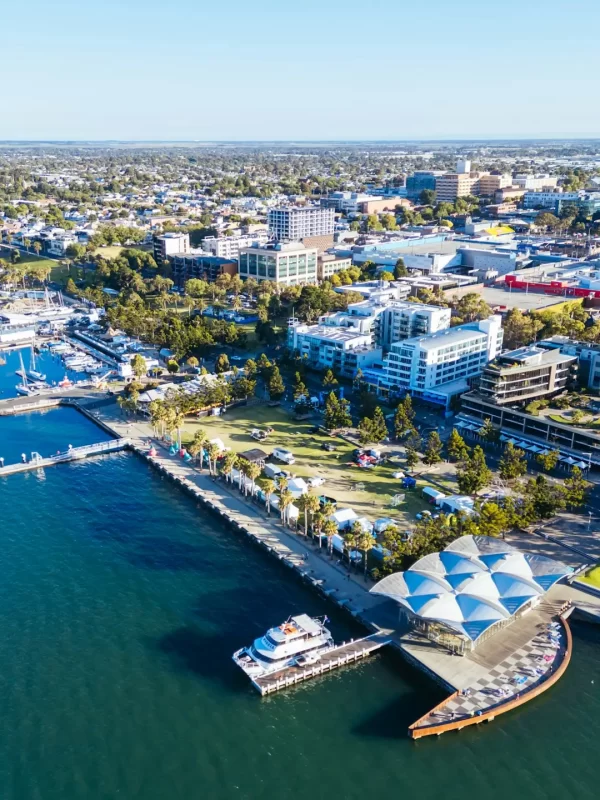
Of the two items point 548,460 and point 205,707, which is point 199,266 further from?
point 205,707

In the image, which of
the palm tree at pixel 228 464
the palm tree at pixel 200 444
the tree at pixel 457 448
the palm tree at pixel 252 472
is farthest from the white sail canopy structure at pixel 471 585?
the palm tree at pixel 200 444

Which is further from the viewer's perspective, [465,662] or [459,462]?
[459,462]

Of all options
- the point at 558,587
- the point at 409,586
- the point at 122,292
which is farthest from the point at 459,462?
the point at 122,292

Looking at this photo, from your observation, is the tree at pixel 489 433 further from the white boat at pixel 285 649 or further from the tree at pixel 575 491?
the white boat at pixel 285 649

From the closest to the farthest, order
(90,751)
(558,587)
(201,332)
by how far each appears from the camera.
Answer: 1. (90,751)
2. (558,587)
3. (201,332)

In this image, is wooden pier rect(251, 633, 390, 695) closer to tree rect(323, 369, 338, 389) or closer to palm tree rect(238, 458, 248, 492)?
palm tree rect(238, 458, 248, 492)

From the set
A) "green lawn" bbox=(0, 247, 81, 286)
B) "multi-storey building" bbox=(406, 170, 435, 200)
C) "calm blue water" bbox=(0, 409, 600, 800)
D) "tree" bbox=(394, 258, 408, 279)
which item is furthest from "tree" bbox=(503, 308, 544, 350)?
"multi-storey building" bbox=(406, 170, 435, 200)

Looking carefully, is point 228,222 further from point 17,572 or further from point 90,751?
point 90,751
